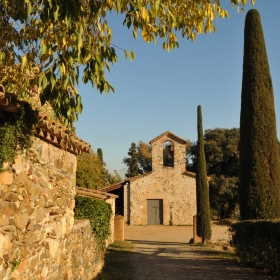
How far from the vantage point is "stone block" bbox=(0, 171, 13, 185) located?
370cm

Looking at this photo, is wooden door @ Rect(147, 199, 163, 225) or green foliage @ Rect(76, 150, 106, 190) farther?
wooden door @ Rect(147, 199, 163, 225)

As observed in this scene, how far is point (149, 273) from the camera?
10.2 metres

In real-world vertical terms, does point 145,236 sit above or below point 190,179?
below

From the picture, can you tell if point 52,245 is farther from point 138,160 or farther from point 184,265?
point 138,160

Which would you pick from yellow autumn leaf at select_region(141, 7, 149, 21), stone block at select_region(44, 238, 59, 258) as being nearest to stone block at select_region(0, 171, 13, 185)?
stone block at select_region(44, 238, 59, 258)

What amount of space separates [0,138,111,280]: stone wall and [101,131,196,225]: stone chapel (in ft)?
74.8

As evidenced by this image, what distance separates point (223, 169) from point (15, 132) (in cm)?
3303

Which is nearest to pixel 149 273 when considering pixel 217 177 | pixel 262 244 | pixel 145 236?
pixel 262 244

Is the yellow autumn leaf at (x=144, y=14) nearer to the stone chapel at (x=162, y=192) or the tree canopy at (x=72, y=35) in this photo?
the tree canopy at (x=72, y=35)

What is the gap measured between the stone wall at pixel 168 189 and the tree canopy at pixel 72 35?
23.6m

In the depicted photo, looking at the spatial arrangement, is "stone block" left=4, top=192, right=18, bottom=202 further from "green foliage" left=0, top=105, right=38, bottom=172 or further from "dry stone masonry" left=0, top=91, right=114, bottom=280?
"green foliage" left=0, top=105, right=38, bottom=172

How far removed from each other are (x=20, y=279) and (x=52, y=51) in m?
2.65

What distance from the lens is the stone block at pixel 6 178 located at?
370 centimetres

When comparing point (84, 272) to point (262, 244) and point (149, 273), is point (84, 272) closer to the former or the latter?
point (149, 273)
